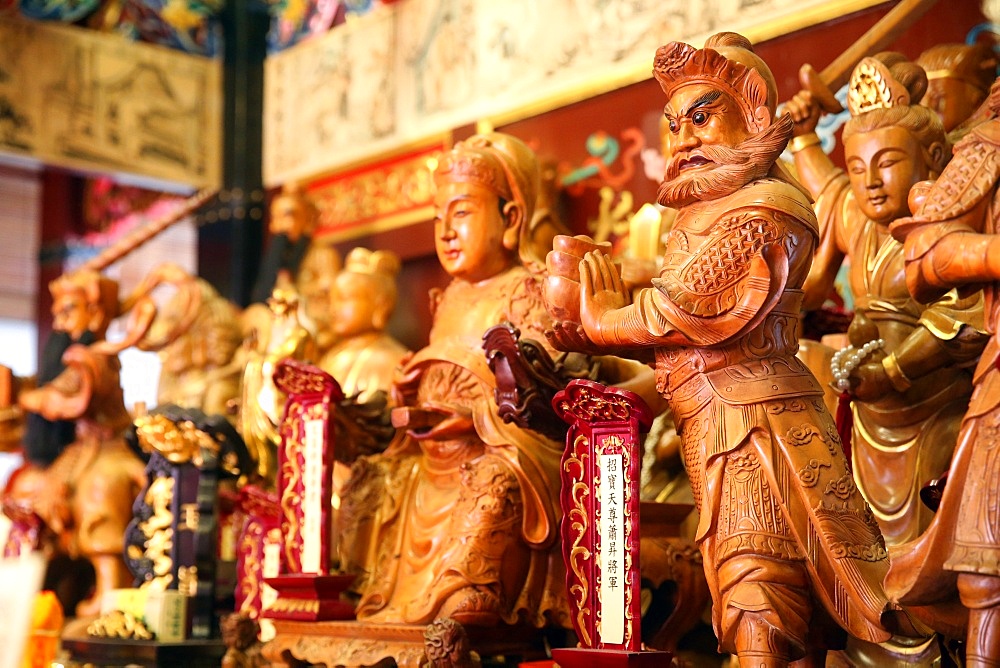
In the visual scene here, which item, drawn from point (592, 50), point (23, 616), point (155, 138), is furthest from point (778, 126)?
point (155, 138)

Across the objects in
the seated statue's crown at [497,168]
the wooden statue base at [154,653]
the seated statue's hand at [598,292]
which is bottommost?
the wooden statue base at [154,653]

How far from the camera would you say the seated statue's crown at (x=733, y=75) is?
296 centimetres

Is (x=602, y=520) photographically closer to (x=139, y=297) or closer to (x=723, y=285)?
(x=723, y=285)

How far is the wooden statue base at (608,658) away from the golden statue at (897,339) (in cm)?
82

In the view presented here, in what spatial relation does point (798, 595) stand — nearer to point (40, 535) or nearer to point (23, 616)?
point (23, 616)

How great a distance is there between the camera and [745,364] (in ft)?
9.20

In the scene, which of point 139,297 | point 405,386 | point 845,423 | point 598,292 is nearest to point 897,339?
point 845,423

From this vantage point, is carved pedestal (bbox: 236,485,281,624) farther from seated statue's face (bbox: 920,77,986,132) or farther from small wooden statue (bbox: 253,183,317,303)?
seated statue's face (bbox: 920,77,986,132)

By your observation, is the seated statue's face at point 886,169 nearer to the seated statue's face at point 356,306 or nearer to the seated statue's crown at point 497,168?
the seated statue's crown at point 497,168

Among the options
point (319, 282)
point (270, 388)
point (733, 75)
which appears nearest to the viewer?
point (733, 75)

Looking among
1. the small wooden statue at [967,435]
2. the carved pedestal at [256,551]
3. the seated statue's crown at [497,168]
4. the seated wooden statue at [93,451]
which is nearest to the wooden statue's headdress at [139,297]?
the seated wooden statue at [93,451]

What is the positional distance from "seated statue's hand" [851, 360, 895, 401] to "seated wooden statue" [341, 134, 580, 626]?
0.85m

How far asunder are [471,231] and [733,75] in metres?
1.18

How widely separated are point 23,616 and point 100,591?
3.27 meters
